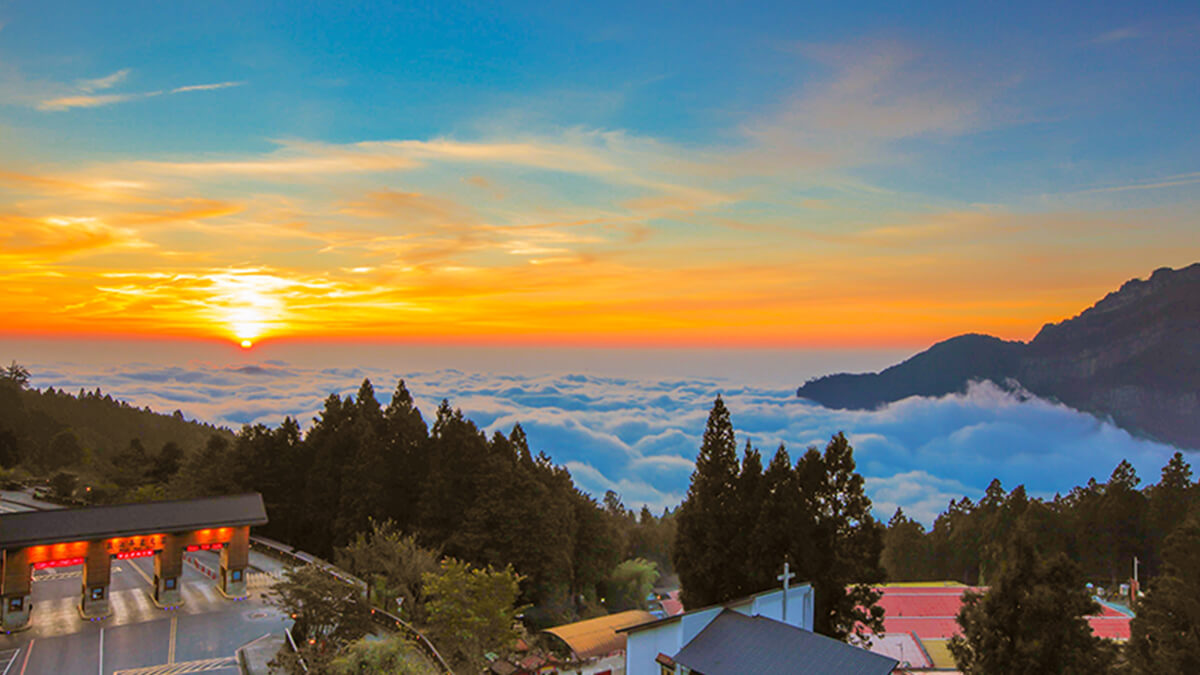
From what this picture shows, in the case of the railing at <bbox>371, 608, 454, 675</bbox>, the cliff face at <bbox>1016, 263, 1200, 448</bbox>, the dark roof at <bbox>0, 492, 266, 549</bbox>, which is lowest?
the railing at <bbox>371, 608, 454, 675</bbox>

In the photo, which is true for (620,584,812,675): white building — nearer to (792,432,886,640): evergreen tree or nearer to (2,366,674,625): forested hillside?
(792,432,886,640): evergreen tree

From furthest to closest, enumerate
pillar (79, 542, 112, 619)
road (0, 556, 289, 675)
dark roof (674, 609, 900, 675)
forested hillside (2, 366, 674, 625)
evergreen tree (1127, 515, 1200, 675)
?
1. forested hillside (2, 366, 674, 625)
2. pillar (79, 542, 112, 619)
3. road (0, 556, 289, 675)
4. evergreen tree (1127, 515, 1200, 675)
5. dark roof (674, 609, 900, 675)

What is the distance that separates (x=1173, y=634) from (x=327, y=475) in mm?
40667

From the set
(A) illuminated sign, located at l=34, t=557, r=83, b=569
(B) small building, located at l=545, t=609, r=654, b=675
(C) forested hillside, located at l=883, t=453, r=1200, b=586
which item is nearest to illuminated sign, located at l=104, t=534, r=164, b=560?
(A) illuminated sign, located at l=34, t=557, r=83, b=569

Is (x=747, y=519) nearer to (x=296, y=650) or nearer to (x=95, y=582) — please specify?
(x=296, y=650)

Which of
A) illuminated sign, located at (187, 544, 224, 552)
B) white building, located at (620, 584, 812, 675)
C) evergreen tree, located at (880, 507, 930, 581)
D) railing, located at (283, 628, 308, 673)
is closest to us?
white building, located at (620, 584, 812, 675)

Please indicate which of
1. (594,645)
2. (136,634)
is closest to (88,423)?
(136,634)

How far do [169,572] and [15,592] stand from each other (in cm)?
517

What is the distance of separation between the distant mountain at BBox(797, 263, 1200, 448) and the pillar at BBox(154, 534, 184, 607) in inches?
6213

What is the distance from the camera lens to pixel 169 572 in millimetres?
31219

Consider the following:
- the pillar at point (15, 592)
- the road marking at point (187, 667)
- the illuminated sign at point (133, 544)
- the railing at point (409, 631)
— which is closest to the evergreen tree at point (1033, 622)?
the railing at point (409, 631)

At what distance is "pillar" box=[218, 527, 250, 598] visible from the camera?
32250 millimetres

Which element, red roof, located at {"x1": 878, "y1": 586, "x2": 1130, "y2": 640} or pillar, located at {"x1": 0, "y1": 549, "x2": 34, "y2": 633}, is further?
red roof, located at {"x1": 878, "y1": 586, "x2": 1130, "y2": 640}

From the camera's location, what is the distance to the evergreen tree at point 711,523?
3045 cm
